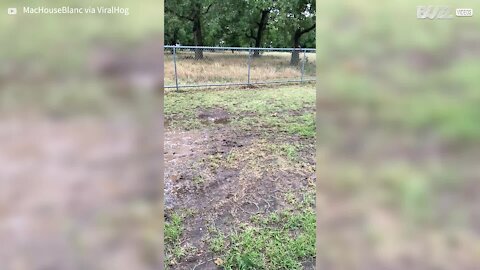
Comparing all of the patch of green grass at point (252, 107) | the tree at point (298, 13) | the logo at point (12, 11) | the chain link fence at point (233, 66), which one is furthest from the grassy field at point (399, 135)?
the chain link fence at point (233, 66)

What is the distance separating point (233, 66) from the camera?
7.91 meters

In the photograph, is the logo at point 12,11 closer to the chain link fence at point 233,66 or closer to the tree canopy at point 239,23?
the tree canopy at point 239,23

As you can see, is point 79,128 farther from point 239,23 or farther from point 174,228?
point 239,23

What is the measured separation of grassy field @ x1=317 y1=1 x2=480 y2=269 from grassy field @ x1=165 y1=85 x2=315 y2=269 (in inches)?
40.8

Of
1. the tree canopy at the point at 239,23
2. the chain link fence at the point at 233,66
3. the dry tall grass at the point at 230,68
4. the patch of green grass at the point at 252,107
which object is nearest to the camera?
the patch of green grass at the point at 252,107

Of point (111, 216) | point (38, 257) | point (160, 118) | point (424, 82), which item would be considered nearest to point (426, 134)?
point (424, 82)

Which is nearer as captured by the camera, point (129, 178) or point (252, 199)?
point (129, 178)

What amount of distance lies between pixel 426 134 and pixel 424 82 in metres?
0.13

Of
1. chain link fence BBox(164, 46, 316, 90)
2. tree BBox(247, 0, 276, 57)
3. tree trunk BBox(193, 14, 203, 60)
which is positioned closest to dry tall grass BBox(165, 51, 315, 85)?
chain link fence BBox(164, 46, 316, 90)

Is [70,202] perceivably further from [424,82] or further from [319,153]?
[424,82]

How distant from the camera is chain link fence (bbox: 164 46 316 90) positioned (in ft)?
23.4

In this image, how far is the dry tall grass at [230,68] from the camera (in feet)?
23.9

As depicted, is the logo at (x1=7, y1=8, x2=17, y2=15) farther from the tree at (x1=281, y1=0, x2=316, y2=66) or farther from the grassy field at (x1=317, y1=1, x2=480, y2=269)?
the tree at (x1=281, y1=0, x2=316, y2=66)

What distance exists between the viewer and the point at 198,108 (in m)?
5.80
